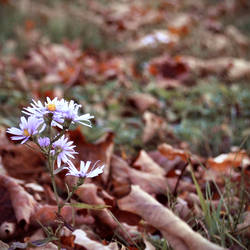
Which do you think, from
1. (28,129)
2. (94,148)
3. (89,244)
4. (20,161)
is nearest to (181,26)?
(94,148)

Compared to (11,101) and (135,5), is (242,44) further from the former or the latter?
(11,101)

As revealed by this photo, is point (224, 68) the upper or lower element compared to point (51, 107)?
lower

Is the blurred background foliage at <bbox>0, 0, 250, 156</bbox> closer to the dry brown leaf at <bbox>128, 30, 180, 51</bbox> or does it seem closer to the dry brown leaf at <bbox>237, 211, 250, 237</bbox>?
the dry brown leaf at <bbox>128, 30, 180, 51</bbox>

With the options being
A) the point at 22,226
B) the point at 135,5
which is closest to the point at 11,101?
the point at 22,226

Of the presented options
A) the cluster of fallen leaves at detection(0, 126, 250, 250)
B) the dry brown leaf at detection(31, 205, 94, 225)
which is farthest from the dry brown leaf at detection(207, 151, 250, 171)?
the dry brown leaf at detection(31, 205, 94, 225)

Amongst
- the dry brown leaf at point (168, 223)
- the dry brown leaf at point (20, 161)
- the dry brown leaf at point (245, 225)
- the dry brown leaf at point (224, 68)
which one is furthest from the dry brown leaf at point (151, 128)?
the dry brown leaf at point (224, 68)

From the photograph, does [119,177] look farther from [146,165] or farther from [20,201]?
[20,201]
